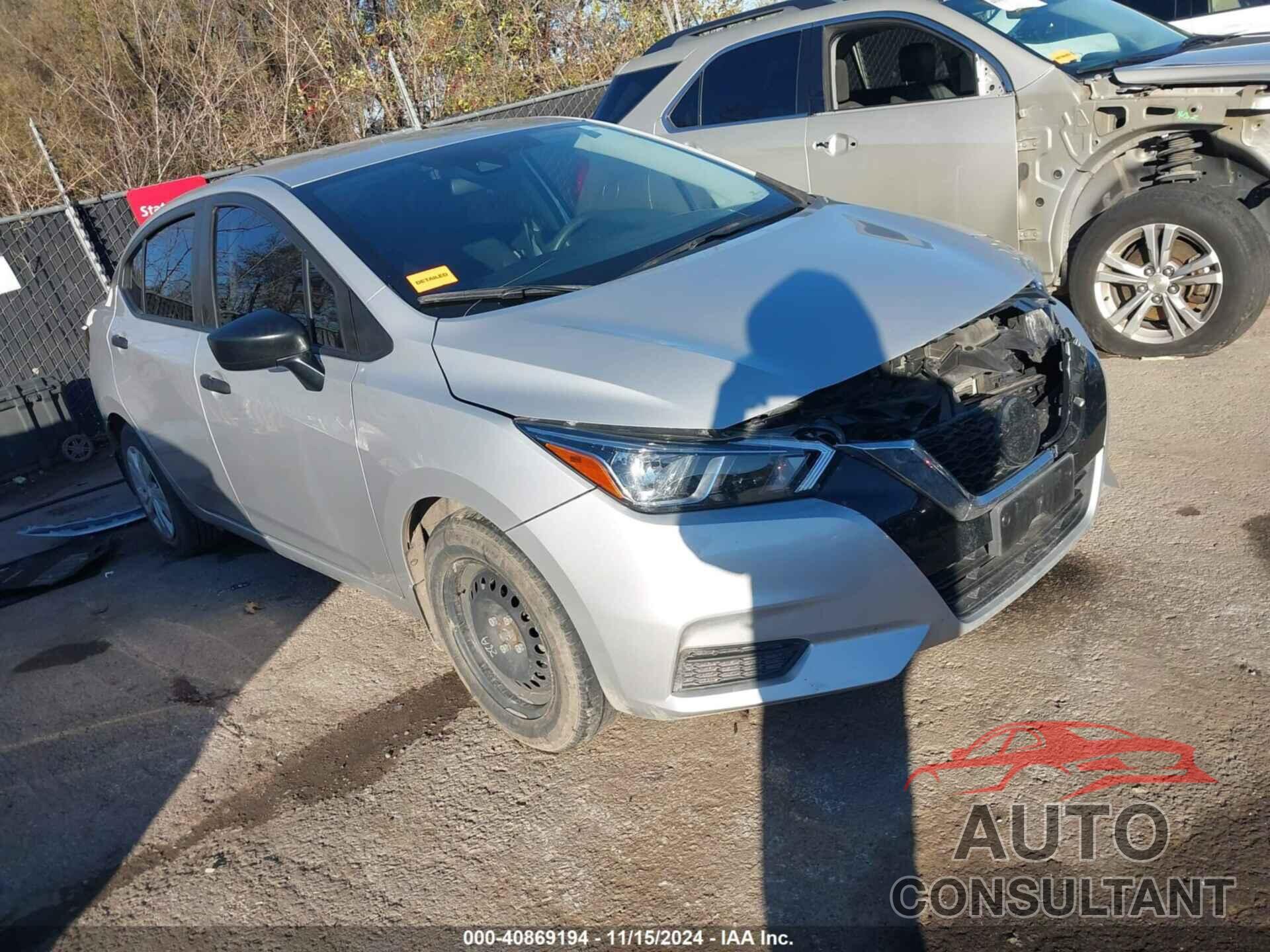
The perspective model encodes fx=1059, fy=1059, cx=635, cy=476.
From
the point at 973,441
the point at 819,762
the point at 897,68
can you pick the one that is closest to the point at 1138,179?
the point at 897,68

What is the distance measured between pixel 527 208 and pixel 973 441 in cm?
177

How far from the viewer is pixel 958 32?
17.8 feet

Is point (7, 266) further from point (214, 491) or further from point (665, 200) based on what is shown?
point (665, 200)

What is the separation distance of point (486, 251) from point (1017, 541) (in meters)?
1.87

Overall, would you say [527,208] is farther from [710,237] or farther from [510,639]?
[510,639]

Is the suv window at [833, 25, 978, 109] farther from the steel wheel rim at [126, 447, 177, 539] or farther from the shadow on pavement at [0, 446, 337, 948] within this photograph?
the steel wheel rim at [126, 447, 177, 539]

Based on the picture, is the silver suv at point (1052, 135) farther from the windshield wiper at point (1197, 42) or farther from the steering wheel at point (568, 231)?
the steering wheel at point (568, 231)

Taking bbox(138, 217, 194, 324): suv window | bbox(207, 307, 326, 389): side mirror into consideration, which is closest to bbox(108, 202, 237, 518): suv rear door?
bbox(138, 217, 194, 324): suv window

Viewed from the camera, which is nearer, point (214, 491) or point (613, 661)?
point (613, 661)

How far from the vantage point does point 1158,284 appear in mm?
5090

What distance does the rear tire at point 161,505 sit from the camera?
5082 millimetres

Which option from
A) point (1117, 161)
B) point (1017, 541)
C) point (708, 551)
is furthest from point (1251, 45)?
point (708, 551)
